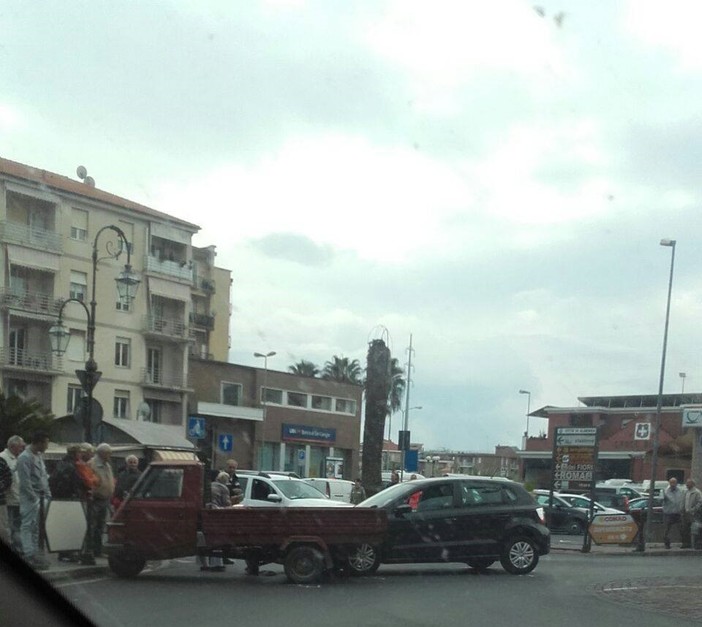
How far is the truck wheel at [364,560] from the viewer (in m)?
15.8

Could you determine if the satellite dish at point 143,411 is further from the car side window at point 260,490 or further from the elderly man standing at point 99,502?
the elderly man standing at point 99,502

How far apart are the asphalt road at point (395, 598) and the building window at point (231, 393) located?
48206 mm

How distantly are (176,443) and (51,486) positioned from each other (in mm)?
14494

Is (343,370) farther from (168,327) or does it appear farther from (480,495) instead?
(480,495)

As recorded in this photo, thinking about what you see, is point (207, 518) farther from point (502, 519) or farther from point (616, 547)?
point (616, 547)

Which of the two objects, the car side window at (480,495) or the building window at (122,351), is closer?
the car side window at (480,495)

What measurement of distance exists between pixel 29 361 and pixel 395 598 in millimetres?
41220

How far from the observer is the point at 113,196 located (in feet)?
189

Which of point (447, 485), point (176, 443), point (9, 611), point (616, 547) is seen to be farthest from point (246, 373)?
point (9, 611)

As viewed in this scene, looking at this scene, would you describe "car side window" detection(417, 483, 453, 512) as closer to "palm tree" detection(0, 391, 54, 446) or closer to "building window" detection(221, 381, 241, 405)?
"palm tree" detection(0, 391, 54, 446)

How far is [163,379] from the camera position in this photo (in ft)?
196

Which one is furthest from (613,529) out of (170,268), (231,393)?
(231,393)

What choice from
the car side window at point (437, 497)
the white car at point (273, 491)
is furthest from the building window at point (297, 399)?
the car side window at point (437, 497)

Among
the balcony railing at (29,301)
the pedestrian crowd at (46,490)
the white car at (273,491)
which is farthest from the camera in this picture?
the balcony railing at (29,301)
